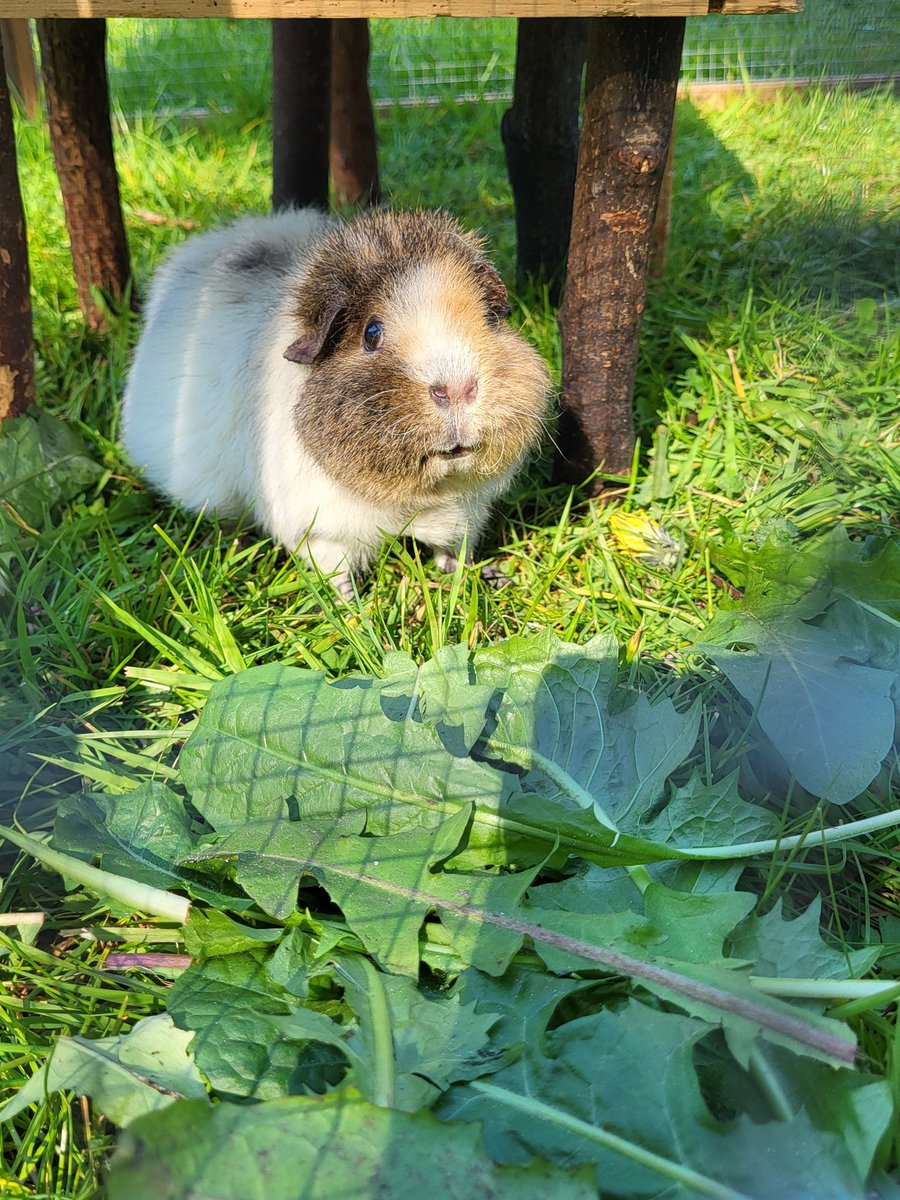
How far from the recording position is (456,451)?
2.37 meters

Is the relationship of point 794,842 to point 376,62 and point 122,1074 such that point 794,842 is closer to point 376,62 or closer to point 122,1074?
point 122,1074

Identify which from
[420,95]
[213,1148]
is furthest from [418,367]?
[420,95]

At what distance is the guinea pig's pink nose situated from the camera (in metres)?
2.26

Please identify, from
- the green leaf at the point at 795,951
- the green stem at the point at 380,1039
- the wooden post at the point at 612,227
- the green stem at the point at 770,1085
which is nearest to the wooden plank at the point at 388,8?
the wooden post at the point at 612,227

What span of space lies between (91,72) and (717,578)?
2754 millimetres

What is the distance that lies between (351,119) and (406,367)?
2.57 m

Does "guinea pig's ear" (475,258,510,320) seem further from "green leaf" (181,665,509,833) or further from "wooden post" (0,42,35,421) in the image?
"wooden post" (0,42,35,421)

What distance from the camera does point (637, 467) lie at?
314 centimetres

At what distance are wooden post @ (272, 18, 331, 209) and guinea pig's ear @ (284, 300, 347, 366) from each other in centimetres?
A: 149

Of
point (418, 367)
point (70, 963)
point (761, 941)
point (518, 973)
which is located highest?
point (418, 367)

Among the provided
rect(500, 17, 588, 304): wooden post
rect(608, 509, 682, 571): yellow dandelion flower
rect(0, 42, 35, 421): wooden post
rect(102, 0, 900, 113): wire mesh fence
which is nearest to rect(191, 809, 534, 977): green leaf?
rect(608, 509, 682, 571): yellow dandelion flower

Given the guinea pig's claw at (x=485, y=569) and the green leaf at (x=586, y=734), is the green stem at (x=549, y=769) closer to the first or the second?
the green leaf at (x=586, y=734)

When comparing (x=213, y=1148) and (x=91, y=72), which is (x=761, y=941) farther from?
(x=91, y=72)

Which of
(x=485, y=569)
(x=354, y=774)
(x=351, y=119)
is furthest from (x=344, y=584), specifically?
(x=351, y=119)
